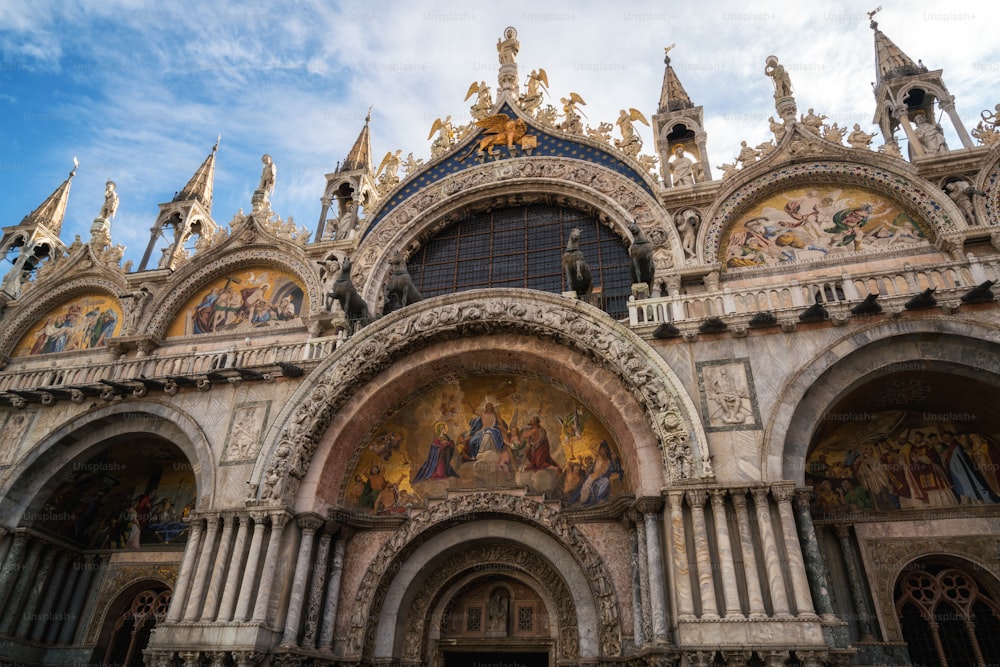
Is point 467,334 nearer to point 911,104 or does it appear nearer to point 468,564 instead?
point 468,564

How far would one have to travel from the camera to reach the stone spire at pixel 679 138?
52.6ft

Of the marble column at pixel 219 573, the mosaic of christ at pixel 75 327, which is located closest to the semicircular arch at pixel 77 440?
the marble column at pixel 219 573

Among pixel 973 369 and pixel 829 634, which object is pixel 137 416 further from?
pixel 973 369

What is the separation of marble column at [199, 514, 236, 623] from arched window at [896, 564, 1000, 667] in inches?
444

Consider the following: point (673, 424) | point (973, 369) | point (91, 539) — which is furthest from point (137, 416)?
point (973, 369)

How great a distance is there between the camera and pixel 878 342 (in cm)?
A: 1055

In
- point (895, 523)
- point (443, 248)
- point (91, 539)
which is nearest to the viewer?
point (895, 523)

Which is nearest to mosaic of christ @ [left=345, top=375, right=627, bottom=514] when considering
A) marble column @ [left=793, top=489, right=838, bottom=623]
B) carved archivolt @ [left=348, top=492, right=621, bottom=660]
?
carved archivolt @ [left=348, top=492, right=621, bottom=660]

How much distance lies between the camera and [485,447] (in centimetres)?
1285

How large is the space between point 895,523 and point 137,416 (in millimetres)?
14741

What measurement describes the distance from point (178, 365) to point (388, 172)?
7.70 metres

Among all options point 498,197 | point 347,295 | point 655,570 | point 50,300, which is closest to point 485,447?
point 655,570

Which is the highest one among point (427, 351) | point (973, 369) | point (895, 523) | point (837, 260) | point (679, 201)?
point (679, 201)

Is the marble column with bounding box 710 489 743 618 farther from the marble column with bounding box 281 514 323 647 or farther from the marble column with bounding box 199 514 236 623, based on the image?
the marble column with bounding box 199 514 236 623
